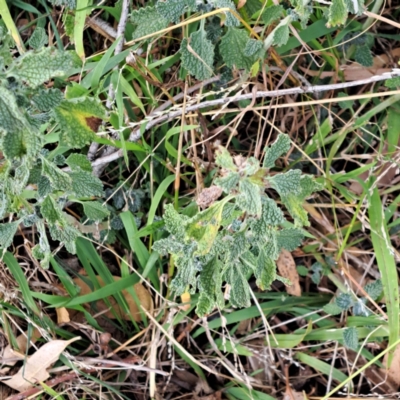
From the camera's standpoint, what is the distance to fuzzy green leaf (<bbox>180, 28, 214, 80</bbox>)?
1194 millimetres

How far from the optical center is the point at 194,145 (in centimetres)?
135

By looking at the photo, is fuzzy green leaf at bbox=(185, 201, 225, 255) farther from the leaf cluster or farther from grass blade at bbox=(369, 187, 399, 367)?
grass blade at bbox=(369, 187, 399, 367)

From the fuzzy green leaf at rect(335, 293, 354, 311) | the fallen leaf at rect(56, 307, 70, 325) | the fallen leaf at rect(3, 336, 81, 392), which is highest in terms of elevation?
the fallen leaf at rect(56, 307, 70, 325)

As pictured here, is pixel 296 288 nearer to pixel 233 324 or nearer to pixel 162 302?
pixel 233 324

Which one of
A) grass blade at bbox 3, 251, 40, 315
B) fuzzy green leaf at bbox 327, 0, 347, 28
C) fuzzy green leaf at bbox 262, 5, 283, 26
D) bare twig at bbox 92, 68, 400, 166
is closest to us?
fuzzy green leaf at bbox 327, 0, 347, 28

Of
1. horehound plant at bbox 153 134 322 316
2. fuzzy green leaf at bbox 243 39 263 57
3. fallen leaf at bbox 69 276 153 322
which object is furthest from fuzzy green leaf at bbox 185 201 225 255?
fallen leaf at bbox 69 276 153 322

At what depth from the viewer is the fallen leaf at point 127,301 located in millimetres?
1486

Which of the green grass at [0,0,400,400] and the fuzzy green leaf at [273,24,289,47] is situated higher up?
the fuzzy green leaf at [273,24,289,47]

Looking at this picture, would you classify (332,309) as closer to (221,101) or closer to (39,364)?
(221,101)

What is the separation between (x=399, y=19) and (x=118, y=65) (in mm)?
857

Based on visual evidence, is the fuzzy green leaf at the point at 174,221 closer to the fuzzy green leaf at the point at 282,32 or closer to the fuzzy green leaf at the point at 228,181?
the fuzzy green leaf at the point at 228,181

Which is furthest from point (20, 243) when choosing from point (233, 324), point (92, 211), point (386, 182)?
point (386, 182)

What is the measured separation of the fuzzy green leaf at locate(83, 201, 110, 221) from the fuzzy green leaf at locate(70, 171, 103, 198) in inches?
5.8

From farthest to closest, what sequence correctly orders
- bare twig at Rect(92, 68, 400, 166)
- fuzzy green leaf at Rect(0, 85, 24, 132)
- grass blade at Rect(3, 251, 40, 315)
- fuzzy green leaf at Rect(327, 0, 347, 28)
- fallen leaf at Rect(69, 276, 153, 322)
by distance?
1. fallen leaf at Rect(69, 276, 153, 322)
2. grass blade at Rect(3, 251, 40, 315)
3. bare twig at Rect(92, 68, 400, 166)
4. fuzzy green leaf at Rect(327, 0, 347, 28)
5. fuzzy green leaf at Rect(0, 85, 24, 132)
